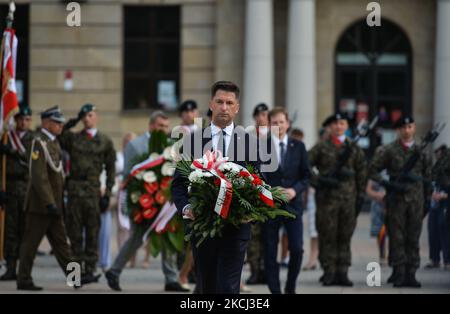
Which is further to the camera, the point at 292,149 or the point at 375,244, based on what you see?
the point at 375,244

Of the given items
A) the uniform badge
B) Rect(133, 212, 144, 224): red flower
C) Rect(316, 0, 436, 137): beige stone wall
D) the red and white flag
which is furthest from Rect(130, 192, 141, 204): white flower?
Rect(316, 0, 436, 137): beige stone wall

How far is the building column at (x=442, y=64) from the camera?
1102 inches

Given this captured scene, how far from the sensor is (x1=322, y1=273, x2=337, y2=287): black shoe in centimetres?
1495

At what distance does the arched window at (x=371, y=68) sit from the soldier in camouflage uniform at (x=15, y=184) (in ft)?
47.8

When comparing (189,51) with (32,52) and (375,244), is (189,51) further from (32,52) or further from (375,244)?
(375,244)

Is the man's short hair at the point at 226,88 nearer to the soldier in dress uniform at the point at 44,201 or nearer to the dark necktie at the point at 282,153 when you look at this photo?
the dark necktie at the point at 282,153

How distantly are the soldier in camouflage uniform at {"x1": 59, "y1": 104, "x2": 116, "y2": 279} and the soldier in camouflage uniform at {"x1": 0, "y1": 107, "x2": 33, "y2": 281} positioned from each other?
0.65 meters

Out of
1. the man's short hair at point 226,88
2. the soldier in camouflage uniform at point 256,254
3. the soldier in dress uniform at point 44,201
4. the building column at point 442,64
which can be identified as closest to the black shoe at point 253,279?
the soldier in camouflage uniform at point 256,254

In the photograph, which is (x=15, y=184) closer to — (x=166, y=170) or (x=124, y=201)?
(x=124, y=201)

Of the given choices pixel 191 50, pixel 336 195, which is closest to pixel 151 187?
pixel 336 195

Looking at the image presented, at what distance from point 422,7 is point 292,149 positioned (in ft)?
53.1

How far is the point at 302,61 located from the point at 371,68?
2.02 metres

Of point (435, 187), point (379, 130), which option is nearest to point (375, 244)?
point (435, 187)

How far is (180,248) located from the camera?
14.4 metres
